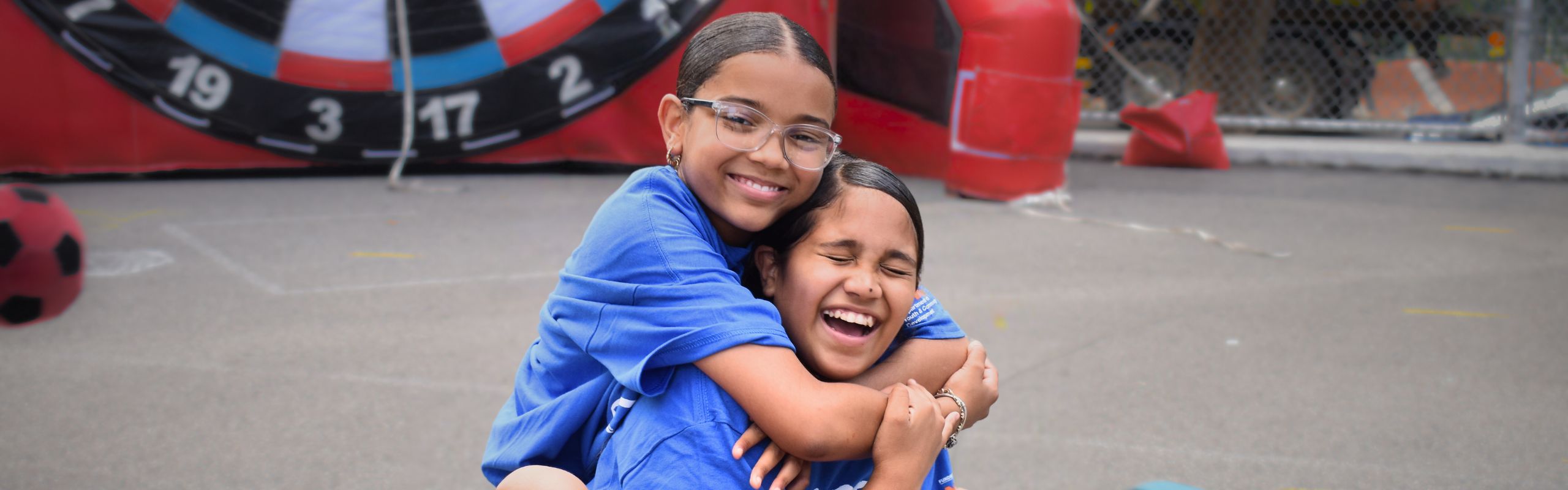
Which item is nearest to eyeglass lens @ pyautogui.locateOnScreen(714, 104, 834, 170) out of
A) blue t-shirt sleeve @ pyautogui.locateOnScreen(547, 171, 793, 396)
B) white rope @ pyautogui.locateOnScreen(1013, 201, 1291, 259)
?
blue t-shirt sleeve @ pyautogui.locateOnScreen(547, 171, 793, 396)

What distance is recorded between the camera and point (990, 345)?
311 centimetres

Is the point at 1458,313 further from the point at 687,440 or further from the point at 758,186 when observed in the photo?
the point at 687,440

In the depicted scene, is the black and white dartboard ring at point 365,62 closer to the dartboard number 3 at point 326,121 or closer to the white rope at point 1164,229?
the dartboard number 3 at point 326,121

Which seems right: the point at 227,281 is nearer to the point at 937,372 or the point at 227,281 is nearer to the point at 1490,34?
the point at 937,372

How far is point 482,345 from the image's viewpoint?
3.01 m

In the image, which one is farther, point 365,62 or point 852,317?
point 365,62

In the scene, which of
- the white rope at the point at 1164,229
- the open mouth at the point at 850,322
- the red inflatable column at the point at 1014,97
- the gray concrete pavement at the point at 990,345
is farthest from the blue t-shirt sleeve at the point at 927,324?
the red inflatable column at the point at 1014,97

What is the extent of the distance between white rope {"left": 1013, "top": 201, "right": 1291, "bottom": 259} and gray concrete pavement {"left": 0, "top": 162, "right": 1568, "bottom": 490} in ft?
0.20

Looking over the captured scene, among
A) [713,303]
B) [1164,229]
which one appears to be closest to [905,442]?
[713,303]

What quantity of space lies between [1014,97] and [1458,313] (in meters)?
2.00

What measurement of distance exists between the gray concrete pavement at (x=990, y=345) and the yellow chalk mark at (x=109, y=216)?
3 centimetres

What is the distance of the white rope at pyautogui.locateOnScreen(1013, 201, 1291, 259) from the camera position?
14.3 feet

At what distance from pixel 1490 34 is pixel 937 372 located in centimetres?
756

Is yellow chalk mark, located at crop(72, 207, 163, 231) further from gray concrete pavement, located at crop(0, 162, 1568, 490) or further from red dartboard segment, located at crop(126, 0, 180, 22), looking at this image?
red dartboard segment, located at crop(126, 0, 180, 22)
